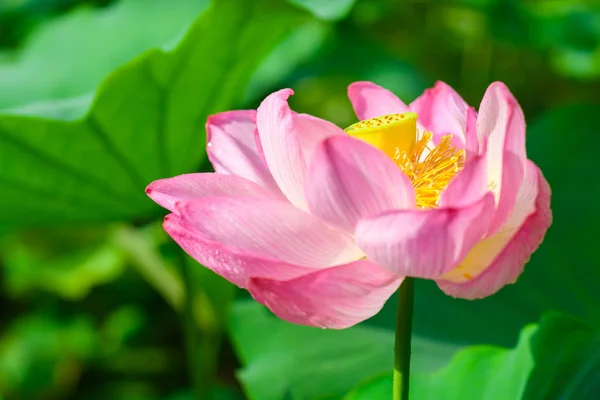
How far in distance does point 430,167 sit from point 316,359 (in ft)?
1.25

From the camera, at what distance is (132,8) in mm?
1422

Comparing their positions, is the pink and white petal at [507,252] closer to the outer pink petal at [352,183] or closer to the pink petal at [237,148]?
the outer pink petal at [352,183]

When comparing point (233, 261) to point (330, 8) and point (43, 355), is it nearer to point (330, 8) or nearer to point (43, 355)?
point (330, 8)

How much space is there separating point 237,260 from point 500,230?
0.59 ft

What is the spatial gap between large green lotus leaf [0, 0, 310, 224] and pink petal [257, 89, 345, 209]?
34cm

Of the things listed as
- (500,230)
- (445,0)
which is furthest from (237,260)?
(445,0)

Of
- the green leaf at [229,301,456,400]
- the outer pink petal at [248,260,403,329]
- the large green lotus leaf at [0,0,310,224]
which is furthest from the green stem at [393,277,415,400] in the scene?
the large green lotus leaf at [0,0,310,224]

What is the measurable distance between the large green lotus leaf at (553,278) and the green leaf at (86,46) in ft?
2.03

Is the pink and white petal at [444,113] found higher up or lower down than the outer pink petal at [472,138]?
lower down

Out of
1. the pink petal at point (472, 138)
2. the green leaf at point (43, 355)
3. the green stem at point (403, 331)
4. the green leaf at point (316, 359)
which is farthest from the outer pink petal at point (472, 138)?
the green leaf at point (43, 355)

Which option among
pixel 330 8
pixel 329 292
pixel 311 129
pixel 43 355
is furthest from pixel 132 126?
pixel 43 355

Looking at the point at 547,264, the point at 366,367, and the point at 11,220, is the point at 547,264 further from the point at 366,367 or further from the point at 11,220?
the point at 11,220

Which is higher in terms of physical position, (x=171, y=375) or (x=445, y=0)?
(x=445, y=0)

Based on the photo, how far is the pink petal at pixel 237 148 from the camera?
2.04 feet
